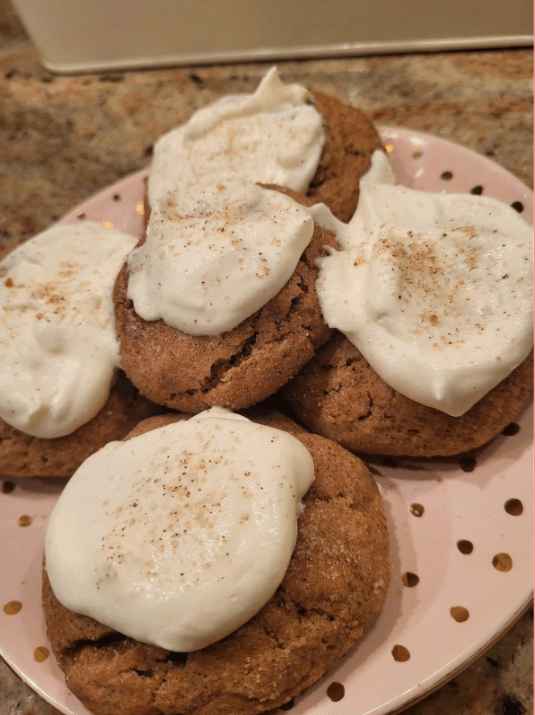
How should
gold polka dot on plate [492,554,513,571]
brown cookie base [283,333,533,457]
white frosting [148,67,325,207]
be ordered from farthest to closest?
white frosting [148,67,325,207] < brown cookie base [283,333,533,457] < gold polka dot on plate [492,554,513,571]

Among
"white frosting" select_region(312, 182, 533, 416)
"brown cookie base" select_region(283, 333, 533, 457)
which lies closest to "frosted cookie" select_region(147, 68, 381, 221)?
"white frosting" select_region(312, 182, 533, 416)

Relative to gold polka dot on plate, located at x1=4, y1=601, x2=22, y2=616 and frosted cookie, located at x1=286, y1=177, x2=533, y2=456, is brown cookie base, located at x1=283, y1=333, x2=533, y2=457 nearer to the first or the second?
frosted cookie, located at x1=286, y1=177, x2=533, y2=456

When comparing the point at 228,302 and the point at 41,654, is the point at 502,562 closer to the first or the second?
the point at 228,302

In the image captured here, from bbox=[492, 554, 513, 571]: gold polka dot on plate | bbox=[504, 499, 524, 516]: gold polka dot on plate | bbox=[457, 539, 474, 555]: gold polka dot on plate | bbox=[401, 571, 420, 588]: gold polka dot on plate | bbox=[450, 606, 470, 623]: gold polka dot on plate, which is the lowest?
bbox=[401, 571, 420, 588]: gold polka dot on plate

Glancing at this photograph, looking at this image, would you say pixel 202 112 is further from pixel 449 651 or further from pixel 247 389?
pixel 449 651

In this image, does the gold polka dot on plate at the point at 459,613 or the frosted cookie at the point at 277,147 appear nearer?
the gold polka dot on plate at the point at 459,613

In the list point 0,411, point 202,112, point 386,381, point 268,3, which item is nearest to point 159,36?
point 268,3

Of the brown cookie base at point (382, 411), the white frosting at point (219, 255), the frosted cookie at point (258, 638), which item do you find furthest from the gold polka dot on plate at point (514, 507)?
the white frosting at point (219, 255)

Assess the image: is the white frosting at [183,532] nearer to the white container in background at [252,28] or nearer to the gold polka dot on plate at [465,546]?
the gold polka dot on plate at [465,546]
